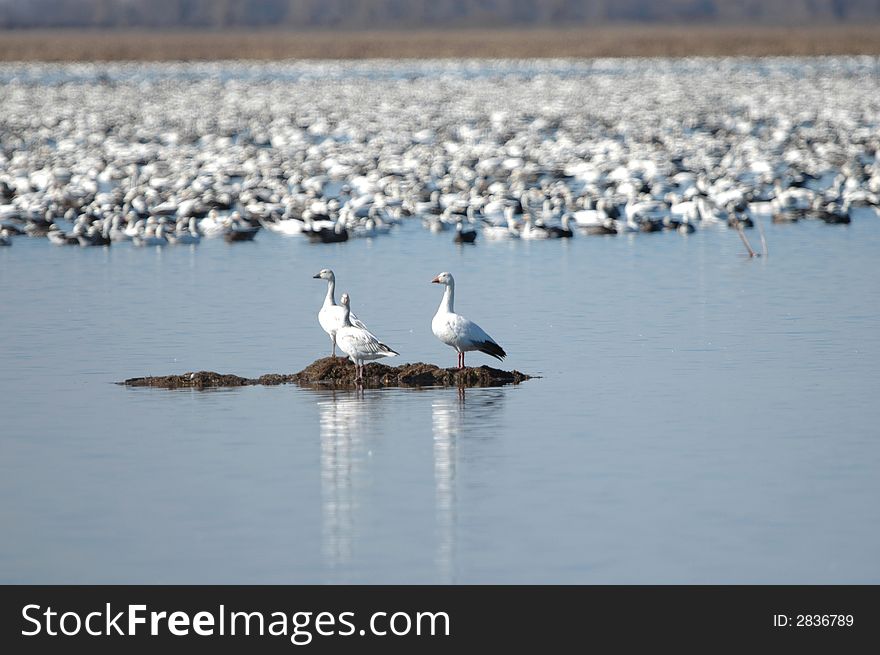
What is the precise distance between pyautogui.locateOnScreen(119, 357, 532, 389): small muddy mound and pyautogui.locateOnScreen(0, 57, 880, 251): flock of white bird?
1174cm

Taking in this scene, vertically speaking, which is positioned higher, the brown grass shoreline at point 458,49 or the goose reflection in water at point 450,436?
the brown grass shoreline at point 458,49

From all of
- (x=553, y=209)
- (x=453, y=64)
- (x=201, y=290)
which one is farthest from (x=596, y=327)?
(x=453, y=64)

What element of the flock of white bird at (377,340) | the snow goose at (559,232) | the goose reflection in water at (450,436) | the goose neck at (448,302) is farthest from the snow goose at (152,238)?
the goose reflection in water at (450,436)

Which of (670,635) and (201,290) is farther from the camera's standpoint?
(201,290)

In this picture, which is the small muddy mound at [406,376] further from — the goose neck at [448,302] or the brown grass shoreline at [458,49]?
the brown grass shoreline at [458,49]

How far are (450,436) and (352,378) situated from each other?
2.25 metres

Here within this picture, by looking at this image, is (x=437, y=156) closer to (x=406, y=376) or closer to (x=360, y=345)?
(x=406, y=376)

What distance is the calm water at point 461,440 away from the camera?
973cm

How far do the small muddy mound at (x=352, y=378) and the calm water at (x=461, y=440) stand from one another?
0.26 metres

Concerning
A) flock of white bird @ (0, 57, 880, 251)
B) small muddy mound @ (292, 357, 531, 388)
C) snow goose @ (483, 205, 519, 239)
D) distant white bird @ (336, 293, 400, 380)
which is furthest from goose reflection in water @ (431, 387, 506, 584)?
snow goose @ (483, 205, 519, 239)

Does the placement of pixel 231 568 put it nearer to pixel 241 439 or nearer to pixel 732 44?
pixel 241 439

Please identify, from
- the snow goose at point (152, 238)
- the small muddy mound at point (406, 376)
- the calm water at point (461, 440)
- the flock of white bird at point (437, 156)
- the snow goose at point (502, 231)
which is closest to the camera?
the calm water at point (461, 440)

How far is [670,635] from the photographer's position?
8875 millimetres

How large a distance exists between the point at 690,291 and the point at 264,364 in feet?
22.1
